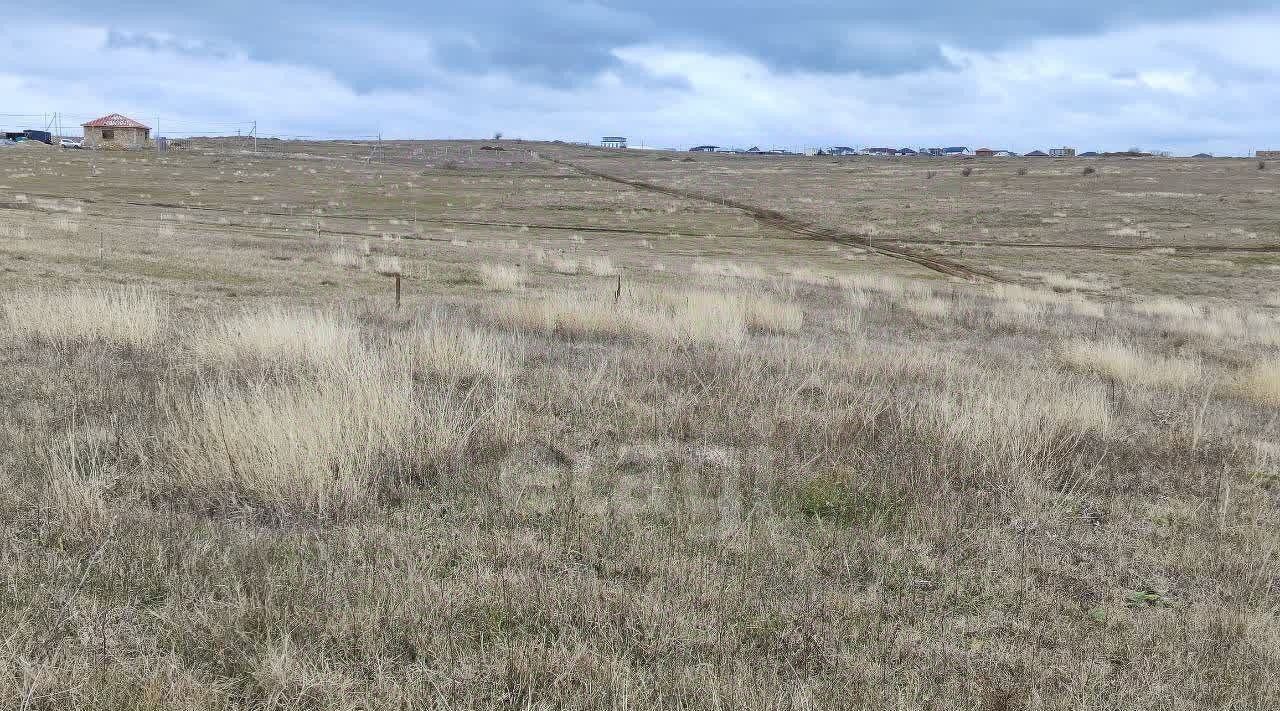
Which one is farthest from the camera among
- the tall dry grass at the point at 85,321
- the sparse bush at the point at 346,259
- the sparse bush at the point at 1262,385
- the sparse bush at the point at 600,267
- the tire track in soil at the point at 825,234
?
the tire track in soil at the point at 825,234

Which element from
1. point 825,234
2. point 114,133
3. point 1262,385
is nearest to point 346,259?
point 1262,385

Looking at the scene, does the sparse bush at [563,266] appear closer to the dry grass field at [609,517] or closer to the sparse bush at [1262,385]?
the dry grass field at [609,517]

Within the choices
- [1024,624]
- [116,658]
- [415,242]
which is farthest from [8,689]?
[415,242]

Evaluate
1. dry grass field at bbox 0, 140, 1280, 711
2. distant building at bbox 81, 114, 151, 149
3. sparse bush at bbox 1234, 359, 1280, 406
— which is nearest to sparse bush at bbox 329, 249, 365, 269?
dry grass field at bbox 0, 140, 1280, 711

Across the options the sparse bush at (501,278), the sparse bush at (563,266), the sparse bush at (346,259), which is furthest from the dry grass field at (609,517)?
the sparse bush at (563,266)

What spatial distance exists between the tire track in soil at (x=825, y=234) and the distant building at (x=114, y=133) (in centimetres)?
5841

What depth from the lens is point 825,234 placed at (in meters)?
44.2

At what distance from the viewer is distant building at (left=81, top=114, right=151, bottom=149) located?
94.9 m

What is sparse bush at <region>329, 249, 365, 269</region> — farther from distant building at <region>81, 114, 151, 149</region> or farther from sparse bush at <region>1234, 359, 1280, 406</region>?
distant building at <region>81, 114, 151, 149</region>

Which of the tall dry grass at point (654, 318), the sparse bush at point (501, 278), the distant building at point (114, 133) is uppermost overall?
the distant building at point (114, 133)

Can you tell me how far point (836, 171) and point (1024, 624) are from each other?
100 m

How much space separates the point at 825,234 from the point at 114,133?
89788mm

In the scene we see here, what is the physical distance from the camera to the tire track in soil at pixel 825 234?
31.7 meters

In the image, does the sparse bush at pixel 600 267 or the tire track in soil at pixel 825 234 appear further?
the tire track in soil at pixel 825 234
